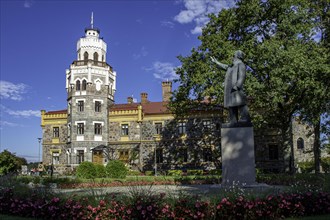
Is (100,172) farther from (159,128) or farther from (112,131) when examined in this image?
(112,131)

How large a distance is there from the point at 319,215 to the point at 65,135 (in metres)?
34.7

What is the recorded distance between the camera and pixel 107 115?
127ft

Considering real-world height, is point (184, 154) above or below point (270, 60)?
below

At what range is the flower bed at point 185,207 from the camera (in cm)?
736

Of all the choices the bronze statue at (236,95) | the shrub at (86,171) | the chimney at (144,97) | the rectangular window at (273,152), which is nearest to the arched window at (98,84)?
the chimney at (144,97)

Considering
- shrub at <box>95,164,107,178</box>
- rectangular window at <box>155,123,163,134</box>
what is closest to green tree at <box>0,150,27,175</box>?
shrub at <box>95,164,107,178</box>

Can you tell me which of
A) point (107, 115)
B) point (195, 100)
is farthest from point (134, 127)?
point (195, 100)

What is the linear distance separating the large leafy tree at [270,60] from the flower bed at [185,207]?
41.7 feet

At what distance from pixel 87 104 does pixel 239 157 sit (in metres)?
28.9

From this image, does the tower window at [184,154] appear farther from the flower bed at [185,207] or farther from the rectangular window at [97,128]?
the flower bed at [185,207]

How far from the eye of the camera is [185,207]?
741 cm

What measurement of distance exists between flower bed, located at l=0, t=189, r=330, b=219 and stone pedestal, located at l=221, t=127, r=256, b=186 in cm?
198

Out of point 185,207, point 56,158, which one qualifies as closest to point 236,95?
point 185,207

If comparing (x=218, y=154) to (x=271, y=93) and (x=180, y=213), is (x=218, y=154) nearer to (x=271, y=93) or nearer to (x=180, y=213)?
(x=271, y=93)
